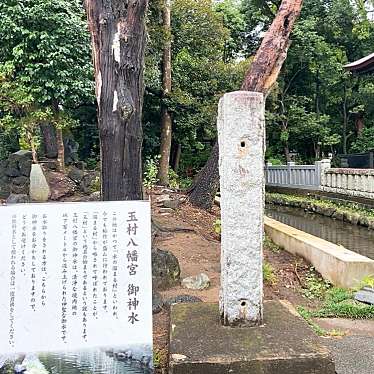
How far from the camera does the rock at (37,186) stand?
990 cm

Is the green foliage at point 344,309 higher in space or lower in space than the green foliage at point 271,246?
lower

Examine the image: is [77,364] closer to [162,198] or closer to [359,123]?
[162,198]

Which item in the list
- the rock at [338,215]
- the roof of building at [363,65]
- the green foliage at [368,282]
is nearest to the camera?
the green foliage at [368,282]

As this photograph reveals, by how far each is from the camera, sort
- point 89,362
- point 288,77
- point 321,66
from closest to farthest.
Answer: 1. point 89,362
2. point 321,66
3. point 288,77

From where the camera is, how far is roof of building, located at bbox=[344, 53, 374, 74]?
45.3 ft

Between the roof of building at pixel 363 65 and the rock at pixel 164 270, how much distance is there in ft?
35.5

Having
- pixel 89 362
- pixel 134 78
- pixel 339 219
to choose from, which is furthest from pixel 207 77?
pixel 89 362

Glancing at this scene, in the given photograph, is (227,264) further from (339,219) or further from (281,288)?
(339,219)

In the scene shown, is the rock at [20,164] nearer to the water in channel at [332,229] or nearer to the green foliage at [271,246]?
the green foliage at [271,246]

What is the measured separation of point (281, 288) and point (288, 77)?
16.6 meters

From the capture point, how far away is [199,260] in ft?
21.6

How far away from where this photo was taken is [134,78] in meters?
4.65

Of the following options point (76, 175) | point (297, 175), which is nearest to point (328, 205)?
point (297, 175)

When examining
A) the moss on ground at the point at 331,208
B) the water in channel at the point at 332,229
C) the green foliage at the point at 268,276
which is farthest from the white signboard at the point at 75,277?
the moss on ground at the point at 331,208
